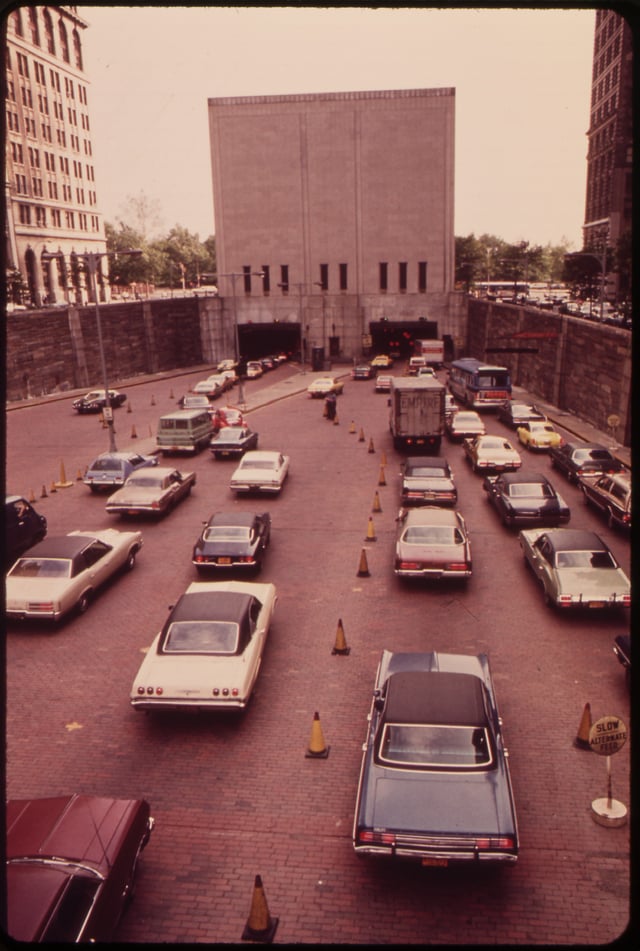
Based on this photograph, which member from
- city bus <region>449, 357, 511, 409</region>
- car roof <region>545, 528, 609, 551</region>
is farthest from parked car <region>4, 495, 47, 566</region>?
city bus <region>449, 357, 511, 409</region>

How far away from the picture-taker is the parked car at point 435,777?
8.02 m

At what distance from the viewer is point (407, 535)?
17.9 meters

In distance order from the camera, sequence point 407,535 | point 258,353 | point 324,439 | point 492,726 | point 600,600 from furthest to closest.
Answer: point 258,353, point 324,439, point 407,535, point 600,600, point 492,726

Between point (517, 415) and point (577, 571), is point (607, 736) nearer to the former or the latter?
point (577, 571)

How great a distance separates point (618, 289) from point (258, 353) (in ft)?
124

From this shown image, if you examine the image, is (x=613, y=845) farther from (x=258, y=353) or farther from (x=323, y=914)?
(x=258, y=353)

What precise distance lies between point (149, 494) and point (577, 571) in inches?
523

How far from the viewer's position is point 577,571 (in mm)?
15805

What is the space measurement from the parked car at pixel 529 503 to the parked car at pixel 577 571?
3434 millimetres

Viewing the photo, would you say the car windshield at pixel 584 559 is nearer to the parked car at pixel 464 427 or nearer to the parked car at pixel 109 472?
the parked car at pixel 109 472

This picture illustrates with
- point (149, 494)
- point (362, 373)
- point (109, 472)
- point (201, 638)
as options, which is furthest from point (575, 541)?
point (362, 373)

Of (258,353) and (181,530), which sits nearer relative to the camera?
(181,530)

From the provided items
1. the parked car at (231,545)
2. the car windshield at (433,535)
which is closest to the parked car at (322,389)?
the parked car at (231,545)

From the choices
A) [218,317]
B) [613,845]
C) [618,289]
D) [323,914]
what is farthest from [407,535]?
[218,317]
